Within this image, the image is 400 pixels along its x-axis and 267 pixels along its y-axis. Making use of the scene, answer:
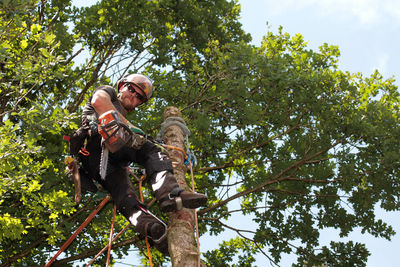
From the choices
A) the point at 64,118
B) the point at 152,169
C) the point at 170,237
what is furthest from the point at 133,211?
the point at 64,118

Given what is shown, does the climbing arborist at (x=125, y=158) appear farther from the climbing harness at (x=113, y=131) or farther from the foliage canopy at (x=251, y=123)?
the foliage canopy at (x=251, y=123)

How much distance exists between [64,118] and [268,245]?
15.7 ft

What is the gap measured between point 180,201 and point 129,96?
5.30 feet

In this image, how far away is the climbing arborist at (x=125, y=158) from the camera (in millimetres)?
3543

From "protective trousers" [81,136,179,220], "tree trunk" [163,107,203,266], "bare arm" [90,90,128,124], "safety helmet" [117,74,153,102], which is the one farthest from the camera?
"safety helmet" [117,74,153,102]

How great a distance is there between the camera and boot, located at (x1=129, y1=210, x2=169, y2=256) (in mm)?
3512

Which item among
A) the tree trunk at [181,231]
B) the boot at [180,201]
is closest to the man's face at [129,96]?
the tree trunk at [181,231]

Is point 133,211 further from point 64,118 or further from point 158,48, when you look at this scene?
point 158,48

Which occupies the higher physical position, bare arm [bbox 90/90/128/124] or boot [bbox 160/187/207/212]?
bare arm [bbox 90/90/128/124]

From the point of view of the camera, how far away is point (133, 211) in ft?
13.0

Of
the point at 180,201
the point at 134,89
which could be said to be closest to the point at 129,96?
the point at 134,89

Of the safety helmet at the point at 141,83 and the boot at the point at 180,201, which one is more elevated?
the safety helmet at the point at 141,83

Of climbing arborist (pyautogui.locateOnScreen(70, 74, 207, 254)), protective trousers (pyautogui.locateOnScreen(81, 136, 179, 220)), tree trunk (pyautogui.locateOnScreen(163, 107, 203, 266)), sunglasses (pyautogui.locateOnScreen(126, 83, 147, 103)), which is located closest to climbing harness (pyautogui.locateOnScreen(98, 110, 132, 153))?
climbing arborist (pyautogui.locateOnScreen(70, 74, 207, 254))

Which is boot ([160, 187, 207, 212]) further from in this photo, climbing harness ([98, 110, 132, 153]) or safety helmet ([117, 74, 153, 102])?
safety helmet ([117, 74, 153, 102])
